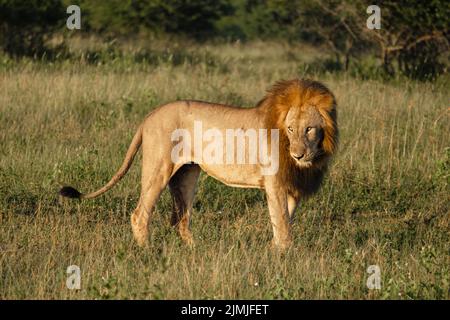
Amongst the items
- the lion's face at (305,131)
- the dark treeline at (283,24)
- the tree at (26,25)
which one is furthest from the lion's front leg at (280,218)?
the tree at (26,25)

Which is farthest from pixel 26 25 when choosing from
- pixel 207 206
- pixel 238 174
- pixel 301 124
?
pixel 301 124

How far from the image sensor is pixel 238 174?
15.8ft

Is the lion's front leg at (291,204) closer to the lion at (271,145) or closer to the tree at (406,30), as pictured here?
the lion at (271,145)

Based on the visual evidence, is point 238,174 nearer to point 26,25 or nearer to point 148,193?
point 148,193

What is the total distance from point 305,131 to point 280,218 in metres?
0.48

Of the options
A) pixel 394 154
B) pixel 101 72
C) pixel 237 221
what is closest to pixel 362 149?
pixel 394 154

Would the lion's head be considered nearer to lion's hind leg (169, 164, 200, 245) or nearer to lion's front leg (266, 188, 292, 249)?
lion's front leg (266, 188, 292, 249)

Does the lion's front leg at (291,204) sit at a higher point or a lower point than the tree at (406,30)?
lower

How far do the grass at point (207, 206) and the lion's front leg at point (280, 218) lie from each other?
0.10m

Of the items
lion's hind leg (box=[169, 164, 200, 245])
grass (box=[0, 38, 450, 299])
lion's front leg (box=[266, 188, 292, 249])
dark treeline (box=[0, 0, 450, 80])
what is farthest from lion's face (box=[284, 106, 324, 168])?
dark treeline (box=[0, 0, 450, 80])

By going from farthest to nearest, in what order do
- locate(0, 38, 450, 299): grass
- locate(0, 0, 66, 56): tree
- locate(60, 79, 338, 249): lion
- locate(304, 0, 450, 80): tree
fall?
locate(0, 0, 66, 56): tree, locate(304, 0, 450, 80): tree, locate(60, 79, 338, 249): lion, locate(0, 38, 450, 299): grass

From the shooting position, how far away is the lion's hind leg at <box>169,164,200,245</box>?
5086 mm

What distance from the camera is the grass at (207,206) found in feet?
13.2
